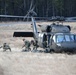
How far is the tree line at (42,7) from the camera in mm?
80750

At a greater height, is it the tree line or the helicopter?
the tree line

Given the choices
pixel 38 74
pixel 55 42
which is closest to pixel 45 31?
pixel 55 42

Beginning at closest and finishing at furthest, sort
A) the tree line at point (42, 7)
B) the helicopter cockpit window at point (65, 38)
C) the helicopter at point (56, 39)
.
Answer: the helicopter at point (56, 39) → the helicopter cockpit window at point (65, 38) → the tree line at point (42, 7)

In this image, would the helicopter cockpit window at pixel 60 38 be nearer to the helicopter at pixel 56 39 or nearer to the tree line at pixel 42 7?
the helicopter at pixel 56 39

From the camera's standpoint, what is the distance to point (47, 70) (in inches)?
576

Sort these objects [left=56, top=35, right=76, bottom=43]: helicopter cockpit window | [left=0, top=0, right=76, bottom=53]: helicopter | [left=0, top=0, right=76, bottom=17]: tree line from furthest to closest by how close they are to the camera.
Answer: [left=0, top=0, right=76, bottom=17]: tree line < [left=56, top=35, right=76, bottom=43]: helicopter cockpit window < [left=0, top=0, right=76, bottom=53]: helicopter

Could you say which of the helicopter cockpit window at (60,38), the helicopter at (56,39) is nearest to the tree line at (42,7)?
the helicopter at (56,39)

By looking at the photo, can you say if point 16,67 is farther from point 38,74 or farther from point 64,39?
point 64,39

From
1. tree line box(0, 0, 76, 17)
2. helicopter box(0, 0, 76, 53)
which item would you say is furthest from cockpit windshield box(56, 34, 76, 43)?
tree line box(0, 0, 76, 17)

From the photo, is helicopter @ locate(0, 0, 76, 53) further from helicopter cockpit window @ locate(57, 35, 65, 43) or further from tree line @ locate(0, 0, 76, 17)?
tree line @ locate(0, 0, 76, 17)

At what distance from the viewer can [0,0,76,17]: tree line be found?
80.8m

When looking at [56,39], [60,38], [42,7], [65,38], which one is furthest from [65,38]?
[42,7]

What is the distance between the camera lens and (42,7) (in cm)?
8538

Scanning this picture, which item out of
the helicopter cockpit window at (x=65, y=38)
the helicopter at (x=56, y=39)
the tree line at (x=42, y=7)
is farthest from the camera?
the tree line at (x=42, y=7)
